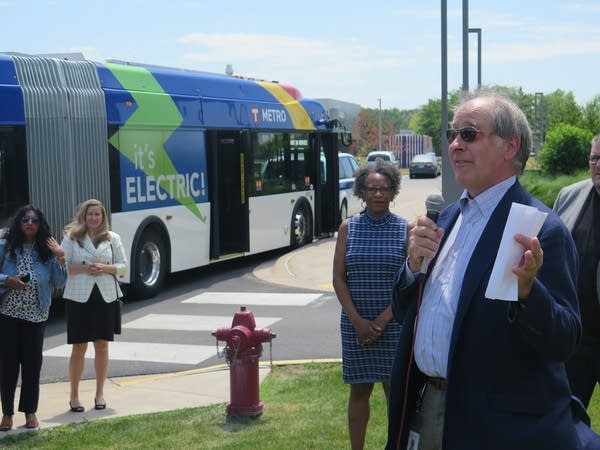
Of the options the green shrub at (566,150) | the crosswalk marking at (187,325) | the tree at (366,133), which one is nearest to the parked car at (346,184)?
the green shrub at (566,150)

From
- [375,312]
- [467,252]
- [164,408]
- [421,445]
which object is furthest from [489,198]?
[164,408]

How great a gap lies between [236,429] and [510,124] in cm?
427

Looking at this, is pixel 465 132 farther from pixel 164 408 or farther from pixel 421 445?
pixel 164 408

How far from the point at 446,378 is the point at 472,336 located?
17 cm

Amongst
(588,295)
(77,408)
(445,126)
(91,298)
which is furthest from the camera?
(445,126)

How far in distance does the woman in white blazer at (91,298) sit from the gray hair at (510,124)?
5282mm

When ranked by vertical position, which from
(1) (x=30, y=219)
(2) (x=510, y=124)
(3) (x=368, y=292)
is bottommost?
(3) (x=368, y=292)

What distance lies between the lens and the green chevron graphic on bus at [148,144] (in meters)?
13.1

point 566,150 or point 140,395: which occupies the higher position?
point 566,150

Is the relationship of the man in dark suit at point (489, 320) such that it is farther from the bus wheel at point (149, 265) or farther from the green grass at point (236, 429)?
the bus wheel at point (149, 265)

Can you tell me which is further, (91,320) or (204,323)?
(204,323)

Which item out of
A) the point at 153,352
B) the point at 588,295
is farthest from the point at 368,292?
the point at 153,352

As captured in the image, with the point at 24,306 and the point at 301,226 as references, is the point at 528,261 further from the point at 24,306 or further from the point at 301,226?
the point at 301,226

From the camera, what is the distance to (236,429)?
6887 mm
